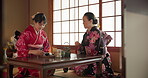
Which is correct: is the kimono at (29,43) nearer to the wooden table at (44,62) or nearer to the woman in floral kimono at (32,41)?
the woman in floral kimono at (32,41)

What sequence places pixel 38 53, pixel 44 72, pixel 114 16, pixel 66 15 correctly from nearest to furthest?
pixel 44 72 < pixel 38 53 < pixel 114 16 < pixel 66 15

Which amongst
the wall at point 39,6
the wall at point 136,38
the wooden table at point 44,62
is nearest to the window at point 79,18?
the wall at point 39,6

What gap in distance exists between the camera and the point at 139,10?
64 cm

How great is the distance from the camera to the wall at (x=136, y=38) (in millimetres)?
559

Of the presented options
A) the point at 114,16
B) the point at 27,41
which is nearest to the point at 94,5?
the point at 114,16

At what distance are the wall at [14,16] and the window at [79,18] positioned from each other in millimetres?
1245

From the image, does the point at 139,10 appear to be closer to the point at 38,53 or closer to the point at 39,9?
the point at 38,53

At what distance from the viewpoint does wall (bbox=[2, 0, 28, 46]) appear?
18.3 ft

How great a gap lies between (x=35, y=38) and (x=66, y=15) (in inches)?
86.3

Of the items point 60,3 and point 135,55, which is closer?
point 135,55

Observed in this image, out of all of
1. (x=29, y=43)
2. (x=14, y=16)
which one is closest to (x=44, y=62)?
(x=29, y=43)

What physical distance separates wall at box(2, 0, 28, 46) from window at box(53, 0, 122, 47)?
1245 millimetres

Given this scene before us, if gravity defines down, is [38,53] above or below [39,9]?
below

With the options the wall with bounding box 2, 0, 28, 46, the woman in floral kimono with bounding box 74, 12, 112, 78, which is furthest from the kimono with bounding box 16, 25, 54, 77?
the wall with bounding box 2, 0, 28, 46
